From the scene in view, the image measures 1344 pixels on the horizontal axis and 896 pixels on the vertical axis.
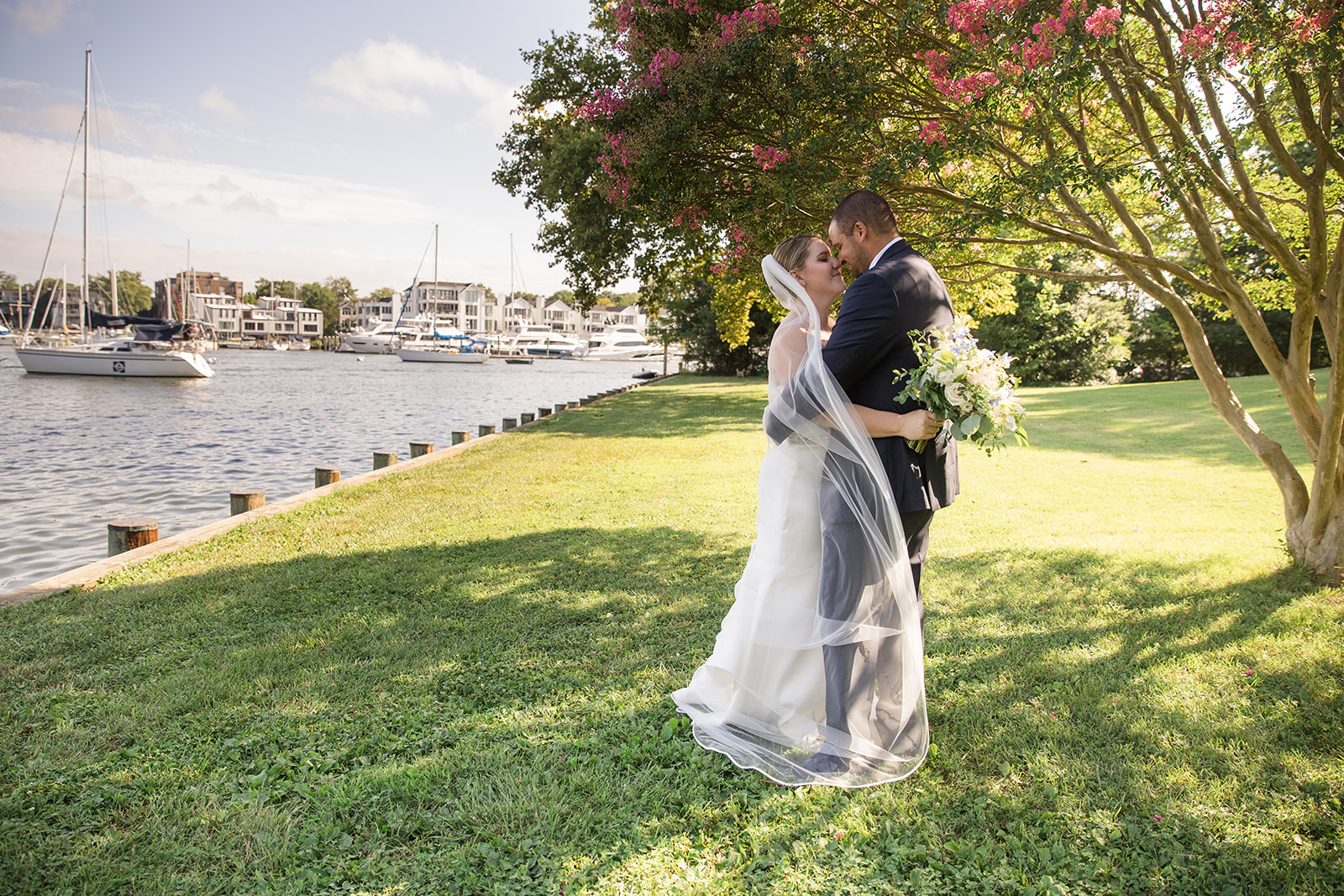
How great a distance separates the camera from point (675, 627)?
5273 mm

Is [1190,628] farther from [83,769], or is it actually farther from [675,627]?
[83,769]

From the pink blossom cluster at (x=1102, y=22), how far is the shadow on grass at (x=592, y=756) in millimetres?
3852

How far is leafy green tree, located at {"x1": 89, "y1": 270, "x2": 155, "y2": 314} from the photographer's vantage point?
113137 millimetres

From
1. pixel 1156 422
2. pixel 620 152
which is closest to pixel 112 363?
pixel 620 152

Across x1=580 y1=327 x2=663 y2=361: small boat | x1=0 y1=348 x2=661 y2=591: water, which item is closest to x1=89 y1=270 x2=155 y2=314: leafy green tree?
x1=580 y1=327 x2=663 y2=361: small boat

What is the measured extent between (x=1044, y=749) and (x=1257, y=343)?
455 centimetres

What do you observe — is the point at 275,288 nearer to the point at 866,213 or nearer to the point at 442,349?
the point at 442,349

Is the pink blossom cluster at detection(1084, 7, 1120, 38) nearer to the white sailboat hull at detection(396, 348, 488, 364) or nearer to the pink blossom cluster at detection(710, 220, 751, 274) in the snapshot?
the pink blossom cluster at detection(710, 220, 751, 274)

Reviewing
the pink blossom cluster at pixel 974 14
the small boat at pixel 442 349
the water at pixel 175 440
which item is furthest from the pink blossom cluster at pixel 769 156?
the small boat at pixel 442 349

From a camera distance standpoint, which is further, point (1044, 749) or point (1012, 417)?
point (1044, 749)

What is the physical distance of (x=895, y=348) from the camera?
3311 millimetres

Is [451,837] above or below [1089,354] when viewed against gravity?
below

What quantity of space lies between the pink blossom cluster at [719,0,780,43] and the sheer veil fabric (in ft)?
10.5

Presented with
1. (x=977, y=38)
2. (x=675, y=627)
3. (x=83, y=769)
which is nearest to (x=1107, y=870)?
(x=675, y=627)
